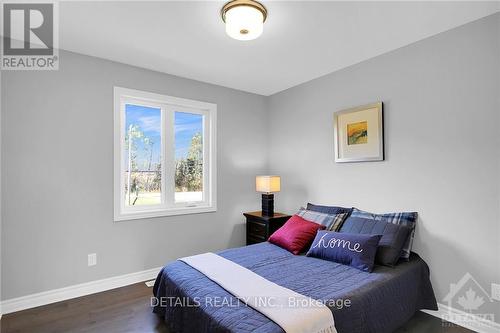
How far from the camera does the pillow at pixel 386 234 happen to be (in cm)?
228

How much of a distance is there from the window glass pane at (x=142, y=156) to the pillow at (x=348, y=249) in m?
2.04

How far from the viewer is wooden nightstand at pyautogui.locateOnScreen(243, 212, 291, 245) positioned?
137 inches

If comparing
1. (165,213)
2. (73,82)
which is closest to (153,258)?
(165,213)

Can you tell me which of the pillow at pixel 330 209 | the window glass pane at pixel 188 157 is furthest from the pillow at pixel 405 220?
the window glass pane at pixel 188 157

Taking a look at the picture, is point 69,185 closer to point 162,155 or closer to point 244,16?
point 162,155

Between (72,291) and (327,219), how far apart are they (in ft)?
9.05

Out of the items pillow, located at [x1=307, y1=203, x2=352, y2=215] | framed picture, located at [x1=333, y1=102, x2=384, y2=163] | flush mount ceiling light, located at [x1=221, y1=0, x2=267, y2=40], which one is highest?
flush mount ceiling light, located at [x1=221, y1=0, x2=267, y2=40]

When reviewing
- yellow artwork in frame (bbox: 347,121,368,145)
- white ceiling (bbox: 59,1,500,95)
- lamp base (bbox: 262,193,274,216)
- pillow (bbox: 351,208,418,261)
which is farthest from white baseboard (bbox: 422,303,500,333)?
white ceiling (bbox: 59,1,500,95)

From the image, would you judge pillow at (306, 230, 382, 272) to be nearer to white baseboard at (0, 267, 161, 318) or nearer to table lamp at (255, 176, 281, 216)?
table lamp at (255, 176, 281, 216)

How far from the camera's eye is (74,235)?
274cm

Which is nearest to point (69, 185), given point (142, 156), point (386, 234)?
point (142, 156)

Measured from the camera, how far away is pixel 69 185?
2.72 meters

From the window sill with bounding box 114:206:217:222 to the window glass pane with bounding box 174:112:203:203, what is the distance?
156mm

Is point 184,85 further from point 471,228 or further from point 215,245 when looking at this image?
point 471,228
